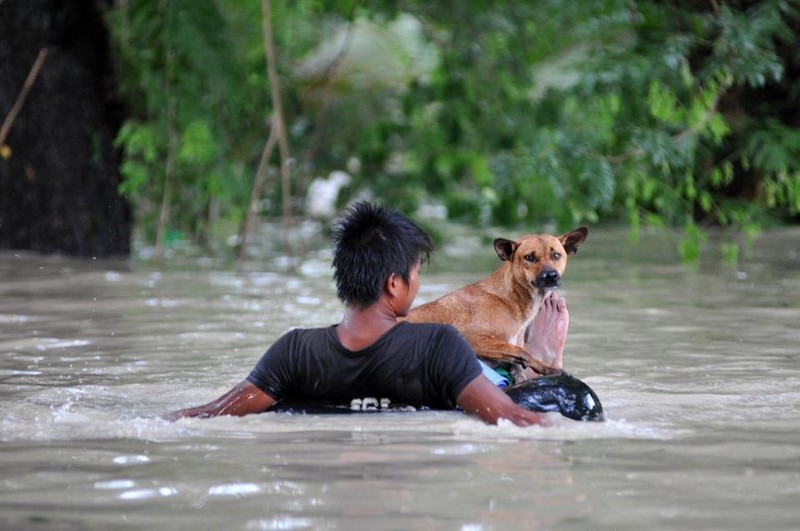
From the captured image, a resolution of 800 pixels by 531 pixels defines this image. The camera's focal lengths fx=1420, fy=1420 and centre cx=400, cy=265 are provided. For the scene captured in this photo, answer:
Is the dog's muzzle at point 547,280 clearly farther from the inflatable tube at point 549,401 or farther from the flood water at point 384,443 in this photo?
the inflatable tube at point 549,401

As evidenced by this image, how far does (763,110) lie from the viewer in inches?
725

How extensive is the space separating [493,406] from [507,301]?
5.57 feet

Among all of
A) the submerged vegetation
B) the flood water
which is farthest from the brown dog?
the submerged vegetation

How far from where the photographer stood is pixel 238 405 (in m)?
6.25

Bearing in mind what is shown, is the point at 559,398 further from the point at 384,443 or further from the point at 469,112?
the point at 469,112

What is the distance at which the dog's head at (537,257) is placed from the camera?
743cm

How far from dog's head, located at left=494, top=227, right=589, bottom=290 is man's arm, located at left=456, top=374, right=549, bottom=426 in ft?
5.21

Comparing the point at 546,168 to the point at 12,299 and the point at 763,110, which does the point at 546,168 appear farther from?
the point at 763,110

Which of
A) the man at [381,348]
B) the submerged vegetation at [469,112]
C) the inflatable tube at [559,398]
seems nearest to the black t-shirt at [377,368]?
the man at [381,348]

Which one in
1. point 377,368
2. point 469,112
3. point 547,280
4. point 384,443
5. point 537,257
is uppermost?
point 469,112

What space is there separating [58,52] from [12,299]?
4.66m

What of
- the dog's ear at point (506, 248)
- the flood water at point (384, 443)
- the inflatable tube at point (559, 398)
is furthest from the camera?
the dog's ear at point (506, 248)

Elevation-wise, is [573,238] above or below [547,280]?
above

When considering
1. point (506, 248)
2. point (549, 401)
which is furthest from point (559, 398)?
point (506, 248)
